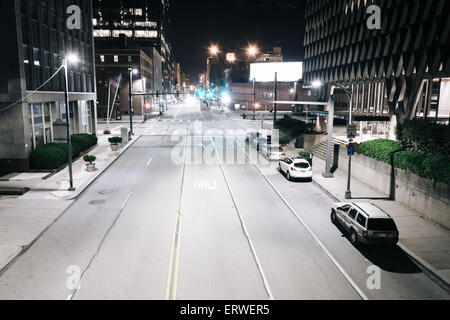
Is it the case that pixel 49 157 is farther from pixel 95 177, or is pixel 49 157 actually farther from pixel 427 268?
pixel 427 268

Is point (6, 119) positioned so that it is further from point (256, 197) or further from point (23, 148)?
point (256, 197)

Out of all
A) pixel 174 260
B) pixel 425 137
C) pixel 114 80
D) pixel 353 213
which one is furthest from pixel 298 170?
pixel 114 80

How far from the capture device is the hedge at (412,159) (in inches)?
634

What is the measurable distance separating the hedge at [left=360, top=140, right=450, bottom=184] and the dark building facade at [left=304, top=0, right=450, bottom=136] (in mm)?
8886

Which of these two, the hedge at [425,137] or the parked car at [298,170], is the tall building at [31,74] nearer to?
the parked car at [298,170]

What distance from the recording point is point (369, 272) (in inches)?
468

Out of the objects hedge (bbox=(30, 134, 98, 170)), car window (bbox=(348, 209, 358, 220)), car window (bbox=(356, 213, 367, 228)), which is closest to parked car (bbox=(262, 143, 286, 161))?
car window (bbox=(348, 209, 358, 220))

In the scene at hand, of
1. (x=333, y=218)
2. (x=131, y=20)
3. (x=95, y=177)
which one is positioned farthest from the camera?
(x=131, y=20)

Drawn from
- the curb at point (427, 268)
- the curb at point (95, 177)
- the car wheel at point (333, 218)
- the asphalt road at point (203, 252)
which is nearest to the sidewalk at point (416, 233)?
the curb at point (427, 268)

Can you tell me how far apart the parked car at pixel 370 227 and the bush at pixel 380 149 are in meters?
7.53

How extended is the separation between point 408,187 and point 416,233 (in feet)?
13.7

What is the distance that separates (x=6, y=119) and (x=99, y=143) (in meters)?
16.7

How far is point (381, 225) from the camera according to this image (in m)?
13.4

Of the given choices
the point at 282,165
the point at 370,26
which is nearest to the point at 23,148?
the point at 282,165
